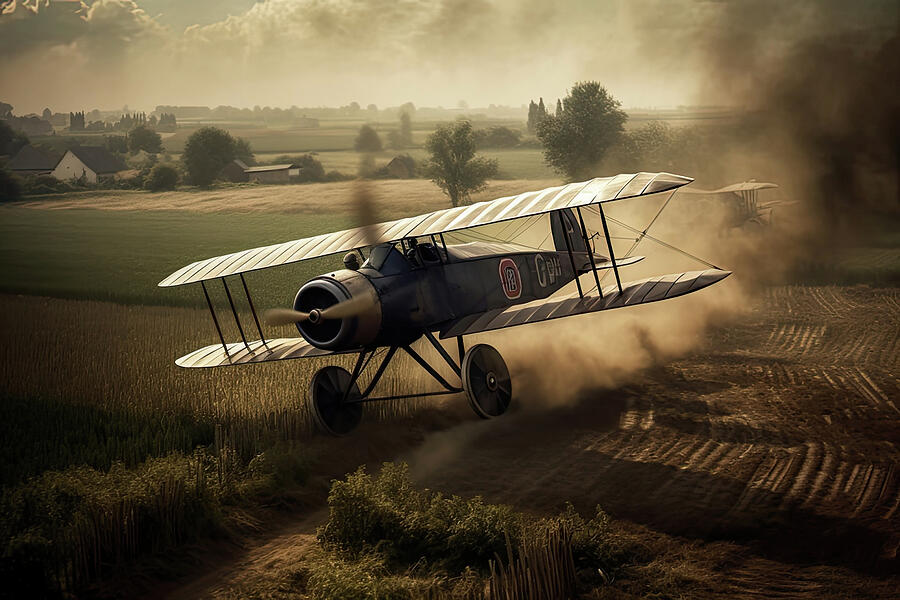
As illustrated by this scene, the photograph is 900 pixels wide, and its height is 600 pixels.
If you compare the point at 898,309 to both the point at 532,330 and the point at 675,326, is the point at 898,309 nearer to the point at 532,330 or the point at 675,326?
the point at 675,326

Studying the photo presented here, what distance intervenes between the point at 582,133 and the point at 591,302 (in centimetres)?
4134

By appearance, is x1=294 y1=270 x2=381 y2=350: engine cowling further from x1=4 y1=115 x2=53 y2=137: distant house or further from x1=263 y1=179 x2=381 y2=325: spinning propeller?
x1=4 y1=115 x2=53 y2=137: distant house

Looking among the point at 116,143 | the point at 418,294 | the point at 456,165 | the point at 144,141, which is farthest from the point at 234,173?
the point at 418,294

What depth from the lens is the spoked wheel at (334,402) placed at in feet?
37.1

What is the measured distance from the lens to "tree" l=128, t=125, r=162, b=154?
4472 cm

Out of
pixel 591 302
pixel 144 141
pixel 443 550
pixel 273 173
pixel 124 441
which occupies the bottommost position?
pixel 443 550

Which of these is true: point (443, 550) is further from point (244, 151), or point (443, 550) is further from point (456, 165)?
point (244, 151)

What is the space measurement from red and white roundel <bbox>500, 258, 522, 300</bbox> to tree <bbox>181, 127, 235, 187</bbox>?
32.8 m

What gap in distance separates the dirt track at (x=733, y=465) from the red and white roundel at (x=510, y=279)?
1961mm

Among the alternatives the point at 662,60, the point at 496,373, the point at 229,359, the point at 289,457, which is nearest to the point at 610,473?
the point at 496,373

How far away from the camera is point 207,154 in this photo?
4294 centimetres

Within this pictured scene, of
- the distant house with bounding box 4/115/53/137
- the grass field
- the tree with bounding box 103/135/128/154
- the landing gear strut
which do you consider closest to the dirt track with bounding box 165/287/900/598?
the landing gear strut

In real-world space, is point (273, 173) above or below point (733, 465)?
above

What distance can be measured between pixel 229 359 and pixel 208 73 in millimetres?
42496
